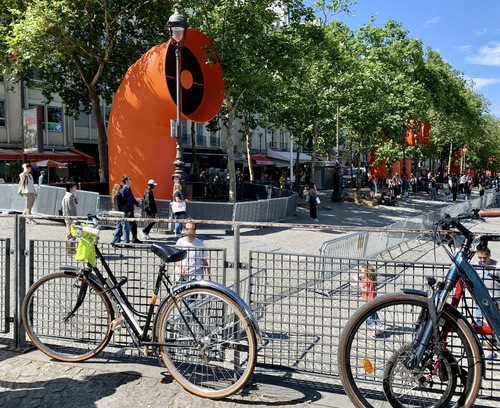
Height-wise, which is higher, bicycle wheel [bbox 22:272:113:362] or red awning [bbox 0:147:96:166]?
red awning [bbox 0:147:96:166]

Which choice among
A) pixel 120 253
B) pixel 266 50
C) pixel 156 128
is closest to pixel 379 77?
pixel 266 50

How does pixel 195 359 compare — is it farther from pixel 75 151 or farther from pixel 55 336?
pixel 75 151

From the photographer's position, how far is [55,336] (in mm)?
4715

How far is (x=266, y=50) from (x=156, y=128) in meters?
6.08

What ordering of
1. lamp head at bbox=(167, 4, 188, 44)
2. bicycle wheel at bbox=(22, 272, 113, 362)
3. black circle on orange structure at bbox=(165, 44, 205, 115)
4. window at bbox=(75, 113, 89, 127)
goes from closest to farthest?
1. bicycle wheel at bbox=(22, 272, 113, 362)
2. lamp head at bbox=(167, 4, 188, 44)
3. black circle on orange structure at bbox=(165, 44, 205, 115)
4. window at bbox=(75, 113, 89, 127)

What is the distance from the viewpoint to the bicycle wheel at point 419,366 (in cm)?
326

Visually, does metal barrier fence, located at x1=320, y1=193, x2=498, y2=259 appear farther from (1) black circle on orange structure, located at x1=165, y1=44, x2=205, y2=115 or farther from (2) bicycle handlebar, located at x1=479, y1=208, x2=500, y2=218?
(1) black circle on orange structure, located at x1=165, y1=44, x2=205, y2=115

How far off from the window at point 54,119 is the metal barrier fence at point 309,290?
123 feet

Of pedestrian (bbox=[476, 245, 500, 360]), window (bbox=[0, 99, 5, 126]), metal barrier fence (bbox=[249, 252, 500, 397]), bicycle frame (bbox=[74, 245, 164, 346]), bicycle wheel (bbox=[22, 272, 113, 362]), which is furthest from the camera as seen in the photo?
window (bbox=[0, 99, 5, 126])

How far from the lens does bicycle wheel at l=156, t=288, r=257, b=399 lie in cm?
384

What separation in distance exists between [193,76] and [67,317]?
16290mm

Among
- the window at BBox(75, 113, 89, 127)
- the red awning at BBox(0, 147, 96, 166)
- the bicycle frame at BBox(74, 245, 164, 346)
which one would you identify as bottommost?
the bicycle frame at BBox(74, 245, 164, 346)

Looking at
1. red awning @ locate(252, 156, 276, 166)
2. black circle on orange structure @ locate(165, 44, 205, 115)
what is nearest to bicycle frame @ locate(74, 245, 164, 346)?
black circle on orange structure @ locate(165, 44, 205, 115)

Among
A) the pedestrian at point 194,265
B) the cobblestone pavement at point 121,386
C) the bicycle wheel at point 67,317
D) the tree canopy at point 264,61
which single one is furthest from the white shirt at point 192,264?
the tree canopy at point 264,61
